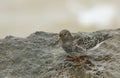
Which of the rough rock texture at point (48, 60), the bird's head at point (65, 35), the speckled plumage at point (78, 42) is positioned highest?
the bird's head at point (65, 35)

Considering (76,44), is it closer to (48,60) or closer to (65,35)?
(65,35)

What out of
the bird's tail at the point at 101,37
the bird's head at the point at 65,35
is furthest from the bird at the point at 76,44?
the bird's tail at the point at 101,37

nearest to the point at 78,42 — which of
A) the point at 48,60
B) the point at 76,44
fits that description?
the point at 76,44

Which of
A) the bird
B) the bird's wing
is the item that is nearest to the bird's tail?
the bird

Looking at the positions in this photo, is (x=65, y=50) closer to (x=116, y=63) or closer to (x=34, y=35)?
(x=116, y=63)

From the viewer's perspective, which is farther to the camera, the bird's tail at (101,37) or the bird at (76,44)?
the bird's tail at (101,37)

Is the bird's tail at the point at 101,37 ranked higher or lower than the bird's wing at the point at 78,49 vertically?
higher

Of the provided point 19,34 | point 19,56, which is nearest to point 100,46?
point 19,56

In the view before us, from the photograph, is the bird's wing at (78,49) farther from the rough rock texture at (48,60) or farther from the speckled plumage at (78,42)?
the rough rock texture at (48,60)
